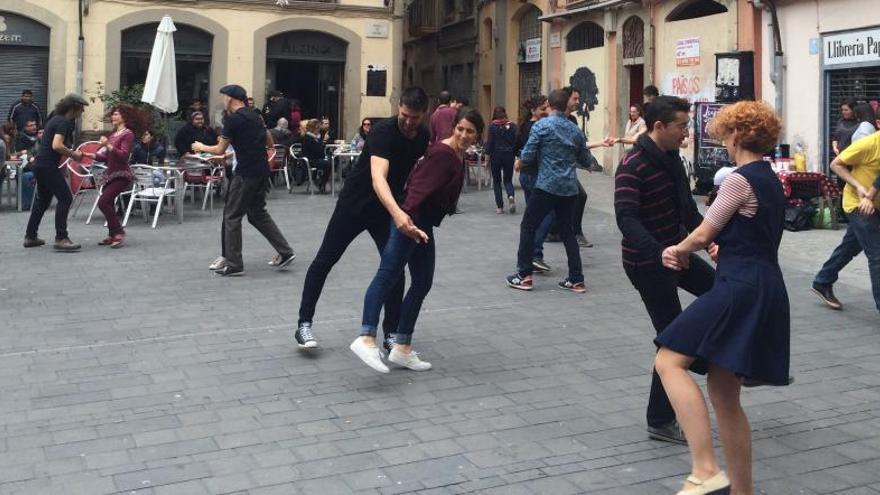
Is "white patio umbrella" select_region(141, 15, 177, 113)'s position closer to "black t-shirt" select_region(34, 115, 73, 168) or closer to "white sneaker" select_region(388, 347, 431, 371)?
"black t-shirt" select_region(34, 115, 73, 168)

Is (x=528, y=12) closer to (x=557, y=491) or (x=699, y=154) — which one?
(x=699, y=154)

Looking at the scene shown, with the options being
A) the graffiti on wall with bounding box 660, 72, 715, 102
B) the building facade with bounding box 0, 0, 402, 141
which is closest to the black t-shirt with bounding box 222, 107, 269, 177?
the graffiti on wall with bounding box 660, 72, 715, 102

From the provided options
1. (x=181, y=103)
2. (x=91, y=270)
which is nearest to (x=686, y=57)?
(x=181, y=103)

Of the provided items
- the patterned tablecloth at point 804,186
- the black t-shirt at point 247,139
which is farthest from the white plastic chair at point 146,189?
the patterned tablecloth at point 804,186

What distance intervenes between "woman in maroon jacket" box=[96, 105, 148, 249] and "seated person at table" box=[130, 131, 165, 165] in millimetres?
2075

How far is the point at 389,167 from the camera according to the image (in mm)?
6840

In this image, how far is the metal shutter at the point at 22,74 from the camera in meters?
23.6

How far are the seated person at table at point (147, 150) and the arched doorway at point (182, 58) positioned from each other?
227 inches

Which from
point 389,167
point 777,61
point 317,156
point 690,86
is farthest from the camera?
point 690,86

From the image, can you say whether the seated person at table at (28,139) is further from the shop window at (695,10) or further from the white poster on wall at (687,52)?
the shop window at (695,10)

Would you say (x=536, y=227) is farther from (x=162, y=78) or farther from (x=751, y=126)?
(x=162, y=78)

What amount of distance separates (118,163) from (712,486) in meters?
9.81

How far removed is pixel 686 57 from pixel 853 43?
452 centimetres

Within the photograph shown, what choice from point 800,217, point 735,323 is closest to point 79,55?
point 800,217
